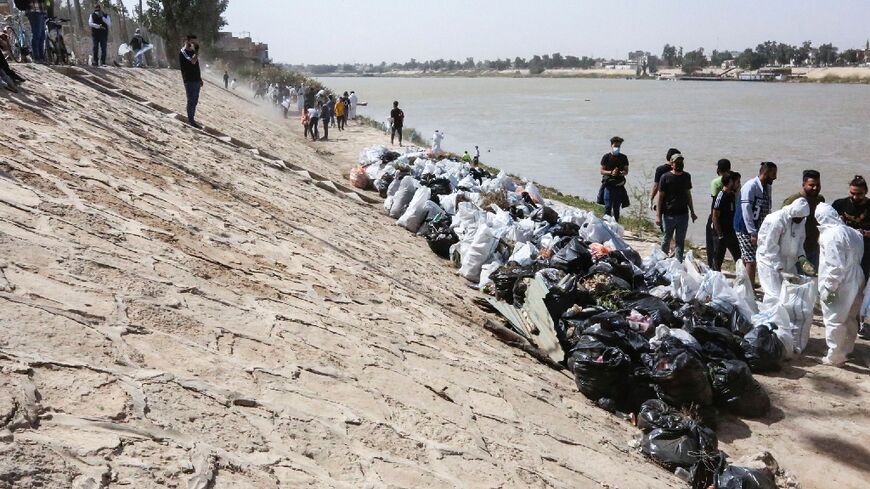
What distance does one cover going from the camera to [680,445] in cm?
422

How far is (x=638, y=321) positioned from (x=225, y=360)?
340cm

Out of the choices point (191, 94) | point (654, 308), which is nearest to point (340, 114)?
point (191, 94)

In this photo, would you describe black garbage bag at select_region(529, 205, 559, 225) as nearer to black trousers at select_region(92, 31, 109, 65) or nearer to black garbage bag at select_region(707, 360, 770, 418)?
black garbage bag at select_region(707, 360, 770, 418)

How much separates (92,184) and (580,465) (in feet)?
12.5

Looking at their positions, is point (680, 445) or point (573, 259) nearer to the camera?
point (680, 445)

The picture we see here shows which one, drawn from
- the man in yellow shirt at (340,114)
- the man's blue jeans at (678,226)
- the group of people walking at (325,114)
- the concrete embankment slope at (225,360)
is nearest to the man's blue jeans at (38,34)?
the concrete embankment slope at (225,360)

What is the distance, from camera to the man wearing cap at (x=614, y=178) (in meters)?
9.02

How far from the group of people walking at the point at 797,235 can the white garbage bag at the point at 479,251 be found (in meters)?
2.03

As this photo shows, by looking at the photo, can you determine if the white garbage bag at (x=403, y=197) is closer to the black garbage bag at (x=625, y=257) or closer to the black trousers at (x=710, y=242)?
the black garbage bag at (x=625, y=257)

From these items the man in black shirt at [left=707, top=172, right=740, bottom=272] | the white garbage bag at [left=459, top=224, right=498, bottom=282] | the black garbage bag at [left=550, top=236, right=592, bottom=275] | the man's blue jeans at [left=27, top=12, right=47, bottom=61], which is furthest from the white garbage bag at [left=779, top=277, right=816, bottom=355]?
the man's blue jeans at [left=27, top=12, right=47, bottom=61]

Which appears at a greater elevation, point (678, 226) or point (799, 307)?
point (678, 226)

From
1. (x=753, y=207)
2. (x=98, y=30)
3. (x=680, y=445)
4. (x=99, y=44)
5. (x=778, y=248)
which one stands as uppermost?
(x=98, y=30)

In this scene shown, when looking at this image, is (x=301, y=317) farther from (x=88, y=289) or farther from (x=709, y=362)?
(x=709, y=362)

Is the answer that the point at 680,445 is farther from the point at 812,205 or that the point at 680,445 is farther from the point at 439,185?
the point at 439,185
